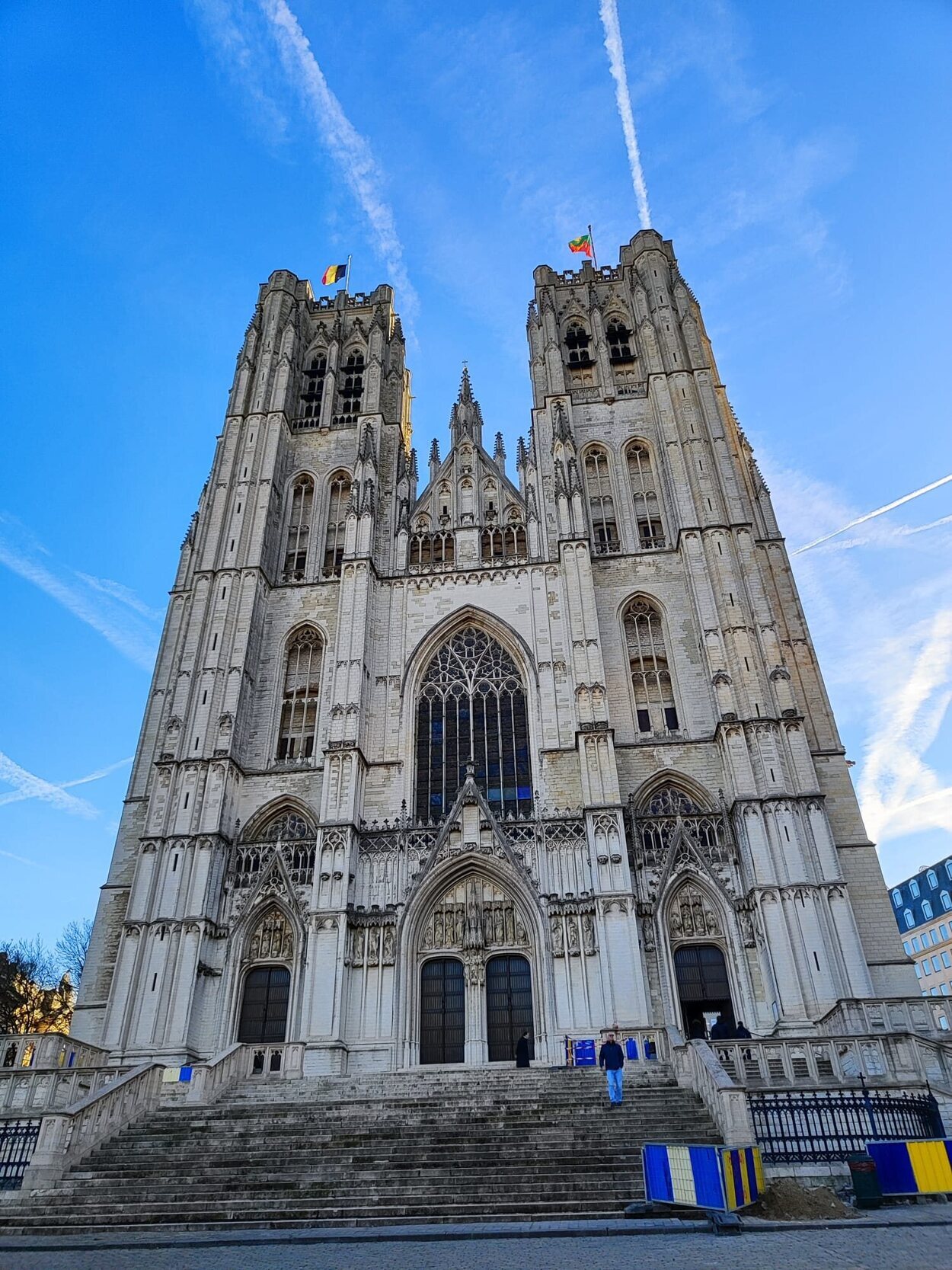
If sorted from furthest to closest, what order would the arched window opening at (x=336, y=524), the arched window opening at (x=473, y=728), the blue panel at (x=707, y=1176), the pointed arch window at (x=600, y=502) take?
1. the arched window opening at (x=336, y=524)
2. the pointed arch window at (x=600, y=502)
3. the arched window opening at (x=473, y=728)
4. the blue panel at (x=707, y=1176)

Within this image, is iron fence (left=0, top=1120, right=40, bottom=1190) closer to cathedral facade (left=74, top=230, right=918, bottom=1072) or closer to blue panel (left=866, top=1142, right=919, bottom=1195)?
Result: cathedral facade (left=74, top=230, right=918, bottom=1072)

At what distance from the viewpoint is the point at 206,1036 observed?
21172mm

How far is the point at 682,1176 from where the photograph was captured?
8914 mm

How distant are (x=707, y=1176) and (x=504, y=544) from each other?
22.4m

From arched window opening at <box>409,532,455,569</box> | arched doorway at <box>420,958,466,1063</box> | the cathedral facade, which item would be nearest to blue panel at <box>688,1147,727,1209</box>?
the cathedral facade

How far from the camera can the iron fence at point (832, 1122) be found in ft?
34.0

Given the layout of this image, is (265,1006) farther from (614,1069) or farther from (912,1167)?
(912,1167)

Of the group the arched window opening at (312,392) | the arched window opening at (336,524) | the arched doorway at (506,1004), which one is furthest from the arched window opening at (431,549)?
the arched doorway at (506,1004)

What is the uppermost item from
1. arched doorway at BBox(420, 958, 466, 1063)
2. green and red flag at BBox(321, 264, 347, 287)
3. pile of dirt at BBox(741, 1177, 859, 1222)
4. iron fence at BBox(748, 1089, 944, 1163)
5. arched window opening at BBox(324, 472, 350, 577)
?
green and red flag at BBox(321, 264, 347, 287)

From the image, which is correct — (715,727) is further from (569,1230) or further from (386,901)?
(569,1230)

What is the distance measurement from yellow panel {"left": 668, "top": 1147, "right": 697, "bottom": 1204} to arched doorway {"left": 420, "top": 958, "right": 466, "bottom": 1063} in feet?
41.4

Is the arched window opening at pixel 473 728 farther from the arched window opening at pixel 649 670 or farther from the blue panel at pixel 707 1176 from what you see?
the blue panel at pixel 707 1176

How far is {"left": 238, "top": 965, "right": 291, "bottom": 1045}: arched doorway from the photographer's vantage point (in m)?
21.7

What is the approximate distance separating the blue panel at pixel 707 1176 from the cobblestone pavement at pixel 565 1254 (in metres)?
0.50
